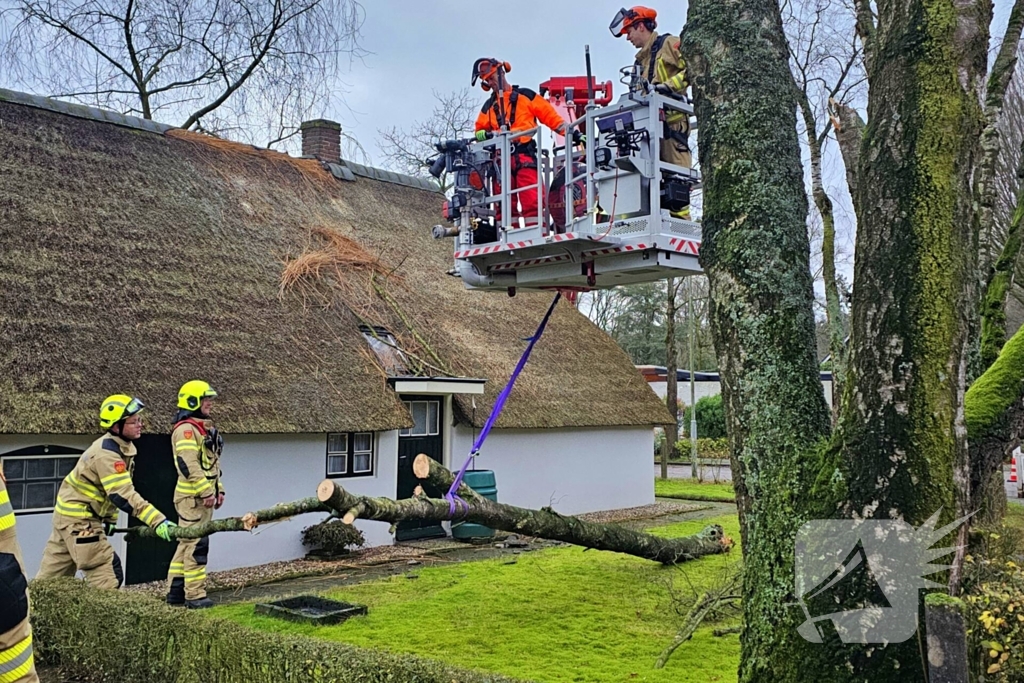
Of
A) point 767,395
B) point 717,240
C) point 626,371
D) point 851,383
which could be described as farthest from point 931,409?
point 626,371

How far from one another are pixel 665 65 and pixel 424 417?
7.73 meters

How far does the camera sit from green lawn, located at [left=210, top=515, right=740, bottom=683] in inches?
245

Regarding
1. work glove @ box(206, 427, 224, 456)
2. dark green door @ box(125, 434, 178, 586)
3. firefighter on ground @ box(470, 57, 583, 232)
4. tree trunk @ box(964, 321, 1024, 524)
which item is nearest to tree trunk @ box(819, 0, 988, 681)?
tree trunk @ box(964, 321, 1024, 524)

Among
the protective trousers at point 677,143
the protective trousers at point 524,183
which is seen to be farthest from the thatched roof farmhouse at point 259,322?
the protective trousers at point 677,143

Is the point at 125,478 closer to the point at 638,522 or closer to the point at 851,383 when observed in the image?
the point at 851,383

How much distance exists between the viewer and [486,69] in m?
7.74

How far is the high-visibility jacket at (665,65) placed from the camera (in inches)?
256

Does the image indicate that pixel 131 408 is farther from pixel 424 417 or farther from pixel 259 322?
pixel 424 417

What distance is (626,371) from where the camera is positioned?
57.0 feet

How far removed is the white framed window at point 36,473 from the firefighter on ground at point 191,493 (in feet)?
5.35

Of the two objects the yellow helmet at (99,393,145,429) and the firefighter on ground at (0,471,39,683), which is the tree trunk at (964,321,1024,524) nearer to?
the firefighter on ground at (0,471,39,683)

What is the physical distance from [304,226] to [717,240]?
11.5 meters

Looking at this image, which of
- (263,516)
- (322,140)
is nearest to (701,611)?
(263,516)

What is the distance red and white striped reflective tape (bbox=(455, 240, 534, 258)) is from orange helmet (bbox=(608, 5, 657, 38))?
1775mm
